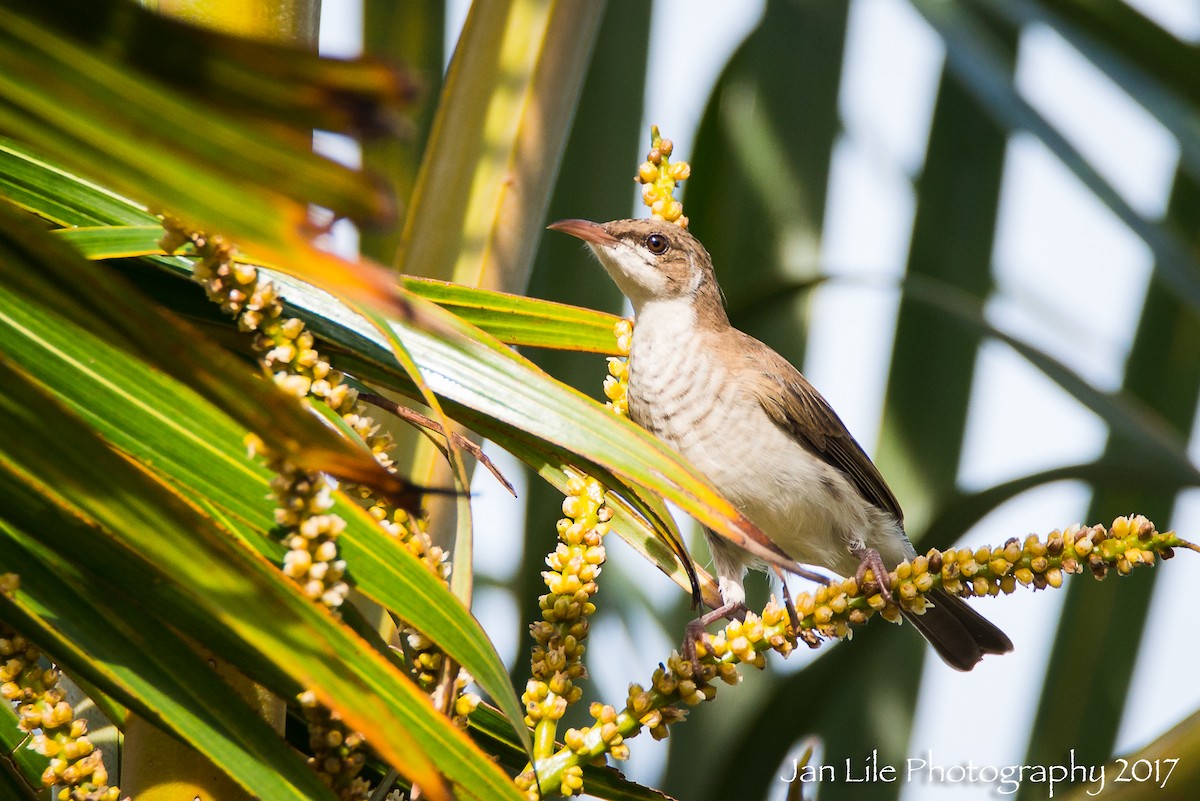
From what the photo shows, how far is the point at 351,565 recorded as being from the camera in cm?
92

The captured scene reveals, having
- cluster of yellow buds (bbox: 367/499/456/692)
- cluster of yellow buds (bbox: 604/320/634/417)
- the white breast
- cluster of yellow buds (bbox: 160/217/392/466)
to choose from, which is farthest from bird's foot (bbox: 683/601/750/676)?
cluster of yellow buds (bbox: 160/217/392/466)

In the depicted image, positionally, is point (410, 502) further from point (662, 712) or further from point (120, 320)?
point (662, 712)

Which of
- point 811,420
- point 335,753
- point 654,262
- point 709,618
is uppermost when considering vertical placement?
point 654,262

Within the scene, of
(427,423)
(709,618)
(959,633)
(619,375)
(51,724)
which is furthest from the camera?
(959,633)

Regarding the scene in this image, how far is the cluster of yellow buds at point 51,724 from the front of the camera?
0.94 m

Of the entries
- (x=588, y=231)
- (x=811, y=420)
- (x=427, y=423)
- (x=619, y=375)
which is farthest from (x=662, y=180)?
(x=811, y=420)

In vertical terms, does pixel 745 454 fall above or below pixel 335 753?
above

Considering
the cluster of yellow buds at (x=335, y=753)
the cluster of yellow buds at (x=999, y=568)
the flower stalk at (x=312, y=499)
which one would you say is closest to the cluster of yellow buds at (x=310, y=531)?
the flower stalk at (x=312, y=499)

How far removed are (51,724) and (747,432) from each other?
1937 millimetres

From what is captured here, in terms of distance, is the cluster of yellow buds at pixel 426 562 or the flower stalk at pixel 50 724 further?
the cluster of yellow buds at pixel 426 562

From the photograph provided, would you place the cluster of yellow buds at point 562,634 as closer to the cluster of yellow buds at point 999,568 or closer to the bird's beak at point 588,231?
the cluster of yellow buds at point 999,568

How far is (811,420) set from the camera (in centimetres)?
286

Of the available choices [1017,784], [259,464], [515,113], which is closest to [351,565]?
[259,464]

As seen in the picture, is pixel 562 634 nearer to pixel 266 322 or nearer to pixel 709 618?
pixel 266 322
